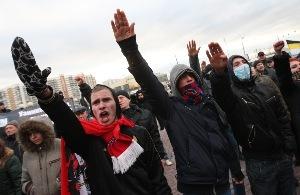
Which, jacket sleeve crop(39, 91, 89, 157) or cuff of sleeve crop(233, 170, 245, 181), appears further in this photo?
cuff of sleeve crop(233, 170, 245, 181)

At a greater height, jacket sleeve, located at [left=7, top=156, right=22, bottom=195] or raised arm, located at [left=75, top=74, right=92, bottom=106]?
raised arm, located at [left=75, top=74, right=92, bottom=106]

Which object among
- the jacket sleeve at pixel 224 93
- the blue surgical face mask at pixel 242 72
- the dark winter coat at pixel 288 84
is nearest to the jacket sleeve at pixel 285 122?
the dark winter coat at pixel 288 84

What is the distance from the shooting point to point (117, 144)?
2930mm

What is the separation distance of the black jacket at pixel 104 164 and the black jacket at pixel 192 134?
39 cm

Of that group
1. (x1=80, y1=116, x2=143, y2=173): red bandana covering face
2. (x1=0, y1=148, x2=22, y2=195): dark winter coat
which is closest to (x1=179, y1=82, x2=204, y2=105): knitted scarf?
(x1=80, y1=116, x2=143, y2=173): red bandana covering face

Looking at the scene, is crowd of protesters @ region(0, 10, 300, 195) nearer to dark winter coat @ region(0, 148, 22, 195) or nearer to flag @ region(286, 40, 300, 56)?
dark winter coat @ region(0, 148, 22, 195)

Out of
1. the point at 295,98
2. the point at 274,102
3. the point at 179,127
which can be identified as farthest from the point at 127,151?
the point at 295,98

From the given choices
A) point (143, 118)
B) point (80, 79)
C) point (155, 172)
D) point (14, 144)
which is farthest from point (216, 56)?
point (14, 144)

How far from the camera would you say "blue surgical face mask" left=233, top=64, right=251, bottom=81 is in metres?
4.02

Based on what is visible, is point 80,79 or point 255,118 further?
point 80,79

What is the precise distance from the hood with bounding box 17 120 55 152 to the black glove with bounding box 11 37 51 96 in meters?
2.35

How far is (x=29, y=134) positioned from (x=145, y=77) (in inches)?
81.5

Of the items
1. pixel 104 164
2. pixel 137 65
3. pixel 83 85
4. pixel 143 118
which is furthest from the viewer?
pixel 143 118

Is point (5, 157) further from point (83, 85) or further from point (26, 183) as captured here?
point (83, 85)
